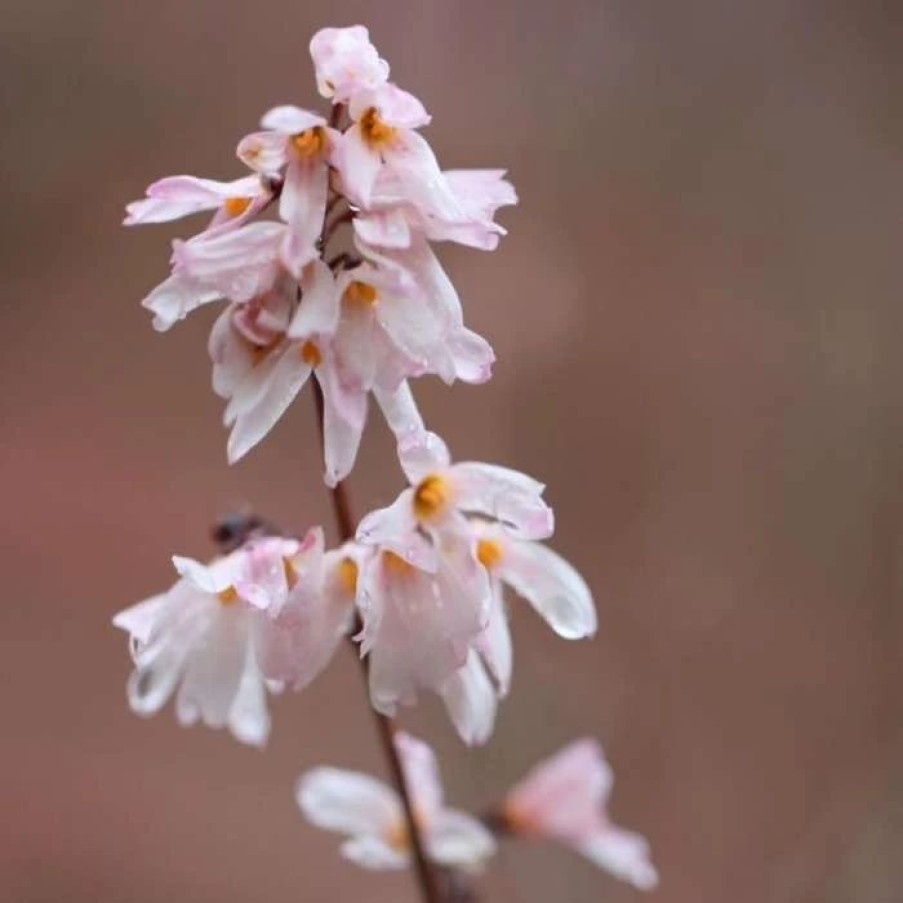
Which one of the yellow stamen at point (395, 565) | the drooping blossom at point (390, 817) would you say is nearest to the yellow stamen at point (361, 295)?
the yellow stamen at point (395, 565)

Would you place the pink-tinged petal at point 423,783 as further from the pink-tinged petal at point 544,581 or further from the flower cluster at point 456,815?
the pink-tinged petal at point 544,581

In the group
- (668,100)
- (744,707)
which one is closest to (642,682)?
(744,707)

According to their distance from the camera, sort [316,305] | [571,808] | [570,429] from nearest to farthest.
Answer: [316,305]
[571,808]
[570,429]

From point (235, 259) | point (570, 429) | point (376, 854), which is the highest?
point (570, 429)

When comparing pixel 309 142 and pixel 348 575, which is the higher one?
pixel 309 142

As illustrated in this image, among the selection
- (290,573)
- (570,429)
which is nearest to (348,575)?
(290,573)

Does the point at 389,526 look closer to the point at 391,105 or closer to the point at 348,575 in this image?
the point at 348,575

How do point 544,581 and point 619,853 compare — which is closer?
point 544,581

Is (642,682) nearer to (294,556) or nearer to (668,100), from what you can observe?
(668,100)
